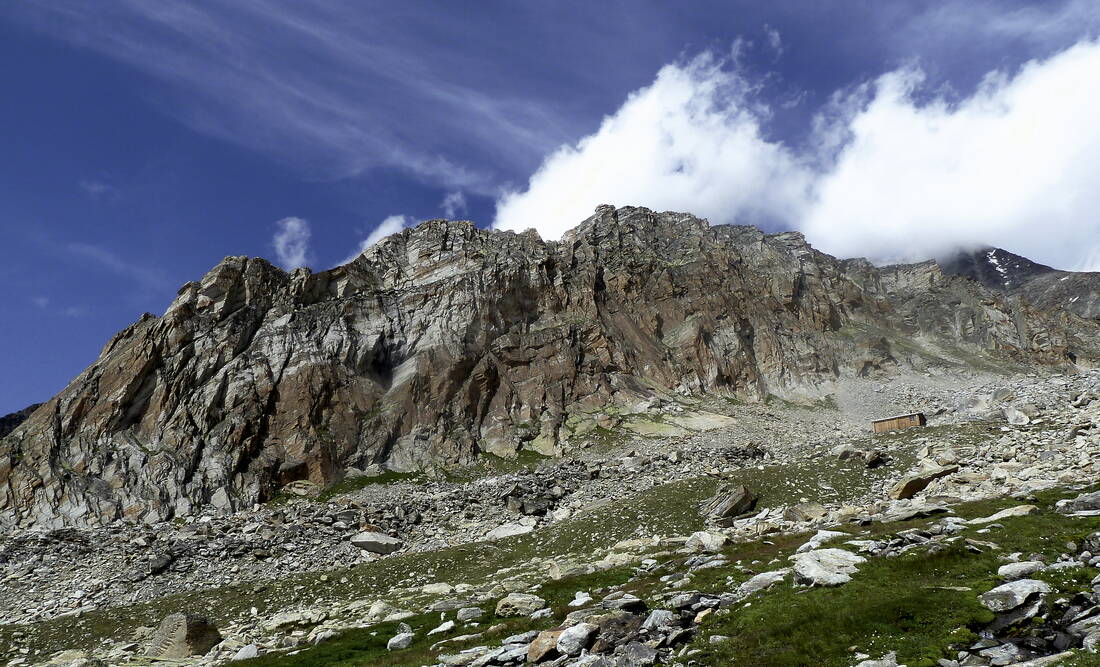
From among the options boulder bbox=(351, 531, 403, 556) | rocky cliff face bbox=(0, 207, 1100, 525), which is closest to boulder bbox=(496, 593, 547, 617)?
boulder bbox=(351, 531, 403, 556)

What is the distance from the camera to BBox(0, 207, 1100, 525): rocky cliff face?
297 ft

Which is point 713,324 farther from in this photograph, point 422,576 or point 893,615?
point 893,615

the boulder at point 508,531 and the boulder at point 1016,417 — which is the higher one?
the boulder at point 1016,417

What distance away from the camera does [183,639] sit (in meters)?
35.0

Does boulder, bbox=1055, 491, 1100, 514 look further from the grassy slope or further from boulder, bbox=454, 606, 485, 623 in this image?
boulder, bbox=454, 606, 485, 623

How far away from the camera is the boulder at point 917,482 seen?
4947 cm

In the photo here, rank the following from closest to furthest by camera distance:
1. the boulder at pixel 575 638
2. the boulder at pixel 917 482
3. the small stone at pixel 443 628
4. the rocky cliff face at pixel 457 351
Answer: the boulder at pixel 575 638, the small stone at pixel 443 628, the boulder at pixel 917 482, the rocky cliff face at pixel 457 351

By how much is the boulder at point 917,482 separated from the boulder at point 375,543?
44.2m

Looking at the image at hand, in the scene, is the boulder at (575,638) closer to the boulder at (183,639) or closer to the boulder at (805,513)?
the boulder at (183,639)

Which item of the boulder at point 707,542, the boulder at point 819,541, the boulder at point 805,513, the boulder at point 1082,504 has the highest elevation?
the boulder at point 819,541

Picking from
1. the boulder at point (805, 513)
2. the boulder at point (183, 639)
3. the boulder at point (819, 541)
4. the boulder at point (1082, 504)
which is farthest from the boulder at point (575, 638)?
the boulder at point (805, 513)

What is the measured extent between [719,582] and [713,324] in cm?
11860

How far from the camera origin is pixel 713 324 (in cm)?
14062

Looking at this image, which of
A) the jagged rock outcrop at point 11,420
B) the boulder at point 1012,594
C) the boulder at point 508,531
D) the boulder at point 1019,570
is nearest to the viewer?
the boulder at point 1012,594
